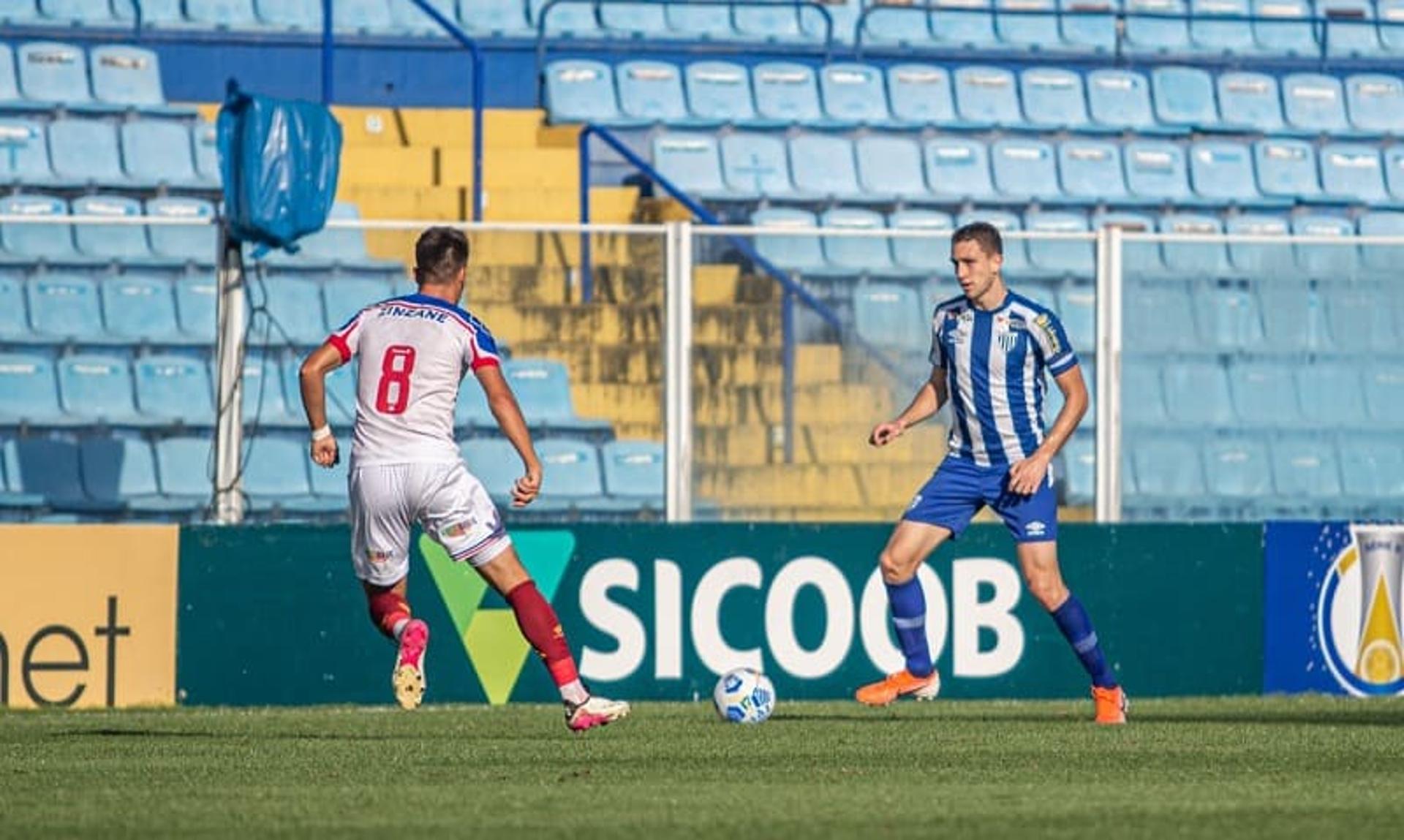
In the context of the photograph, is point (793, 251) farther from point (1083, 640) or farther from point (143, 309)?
point (143, 309)

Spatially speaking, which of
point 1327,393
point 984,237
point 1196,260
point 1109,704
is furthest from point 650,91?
point 1109,704

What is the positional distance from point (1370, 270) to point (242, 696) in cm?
595

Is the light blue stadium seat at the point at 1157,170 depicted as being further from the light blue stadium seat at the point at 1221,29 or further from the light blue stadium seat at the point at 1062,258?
the light blue stadium seat at the point at 1062,258

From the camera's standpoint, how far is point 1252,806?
7.58 metres

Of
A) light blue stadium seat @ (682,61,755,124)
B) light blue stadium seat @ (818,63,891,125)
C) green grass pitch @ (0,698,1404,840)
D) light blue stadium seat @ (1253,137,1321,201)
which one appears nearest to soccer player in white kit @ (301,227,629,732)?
green grass pitch @ (0,698,1404,840)

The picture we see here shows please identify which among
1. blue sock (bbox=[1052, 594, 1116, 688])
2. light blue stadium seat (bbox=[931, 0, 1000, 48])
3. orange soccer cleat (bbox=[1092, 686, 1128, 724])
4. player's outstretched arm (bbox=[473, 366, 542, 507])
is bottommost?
orange soccer cleat (bbox=[1092, 686, 1128, 724])

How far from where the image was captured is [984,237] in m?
10.9

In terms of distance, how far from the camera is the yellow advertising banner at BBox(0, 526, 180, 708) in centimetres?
1259

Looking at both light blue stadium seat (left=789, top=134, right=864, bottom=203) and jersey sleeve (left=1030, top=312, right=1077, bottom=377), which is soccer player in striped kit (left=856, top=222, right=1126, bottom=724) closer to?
jersey sleeve (left=1030, top=312, right=1077, bottom=377)

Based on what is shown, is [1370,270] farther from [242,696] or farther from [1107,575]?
[242,696]

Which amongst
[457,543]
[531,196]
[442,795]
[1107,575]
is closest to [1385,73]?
[531,196]

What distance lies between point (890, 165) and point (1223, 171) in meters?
2.69

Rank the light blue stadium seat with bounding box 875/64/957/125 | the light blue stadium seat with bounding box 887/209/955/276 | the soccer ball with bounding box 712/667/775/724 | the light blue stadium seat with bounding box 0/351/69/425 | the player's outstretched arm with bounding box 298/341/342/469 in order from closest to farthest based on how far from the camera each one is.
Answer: the player's outstretched arm with bounding box 298/341/342/469, the soccer ball with bounding box 712/667/775/724, the light blue stadium seat with bounding box 0/351/69/425, the light blue stadium seat with bounding box 887/209/955/276, the light blue stadium seat with bounding box 875/64/957/125

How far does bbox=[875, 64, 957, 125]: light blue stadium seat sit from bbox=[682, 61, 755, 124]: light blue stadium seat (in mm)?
1098
